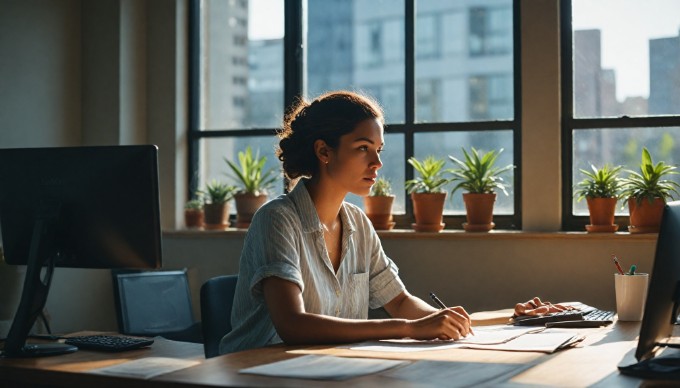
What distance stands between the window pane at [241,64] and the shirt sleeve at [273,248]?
2455mm

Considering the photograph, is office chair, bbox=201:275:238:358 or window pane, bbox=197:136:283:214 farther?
window pane, bbox=197:136:283:214

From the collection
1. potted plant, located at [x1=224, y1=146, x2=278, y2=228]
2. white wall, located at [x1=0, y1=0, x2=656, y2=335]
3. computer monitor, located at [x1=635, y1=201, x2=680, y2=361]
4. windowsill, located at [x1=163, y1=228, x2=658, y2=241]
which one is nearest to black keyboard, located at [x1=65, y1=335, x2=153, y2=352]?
computer monitor, located at [x1=635, y1=201, x2=680, y2=361]

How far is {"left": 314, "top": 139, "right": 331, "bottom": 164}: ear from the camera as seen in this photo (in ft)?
8.39

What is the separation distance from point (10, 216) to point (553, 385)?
1.62 metres

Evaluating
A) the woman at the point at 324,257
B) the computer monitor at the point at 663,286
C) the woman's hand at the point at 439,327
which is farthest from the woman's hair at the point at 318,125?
the computer monitor at the point at 663,286

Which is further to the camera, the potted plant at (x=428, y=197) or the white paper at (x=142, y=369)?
the potted plant at (x=428, y=197)

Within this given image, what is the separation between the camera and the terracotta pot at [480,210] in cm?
404

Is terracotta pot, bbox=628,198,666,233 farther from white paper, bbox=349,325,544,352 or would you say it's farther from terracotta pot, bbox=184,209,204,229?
terracotta pot, bbox=184,209,204,229

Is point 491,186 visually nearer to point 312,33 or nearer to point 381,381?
point 312,33

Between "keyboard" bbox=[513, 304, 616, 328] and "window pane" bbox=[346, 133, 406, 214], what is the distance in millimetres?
1866

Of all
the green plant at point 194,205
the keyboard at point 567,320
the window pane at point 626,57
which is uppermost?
the window pane at point 626,57

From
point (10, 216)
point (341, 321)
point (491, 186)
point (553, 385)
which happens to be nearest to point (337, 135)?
point (341, 321)

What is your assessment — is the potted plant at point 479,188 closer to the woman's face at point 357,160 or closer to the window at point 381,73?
the window at point 381,73

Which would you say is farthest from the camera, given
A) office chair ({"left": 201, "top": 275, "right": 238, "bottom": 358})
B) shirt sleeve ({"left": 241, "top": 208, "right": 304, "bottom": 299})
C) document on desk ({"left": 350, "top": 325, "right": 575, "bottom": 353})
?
office chair ({"left": 201, "top": 275, "right": 238, "bottom": 358})
